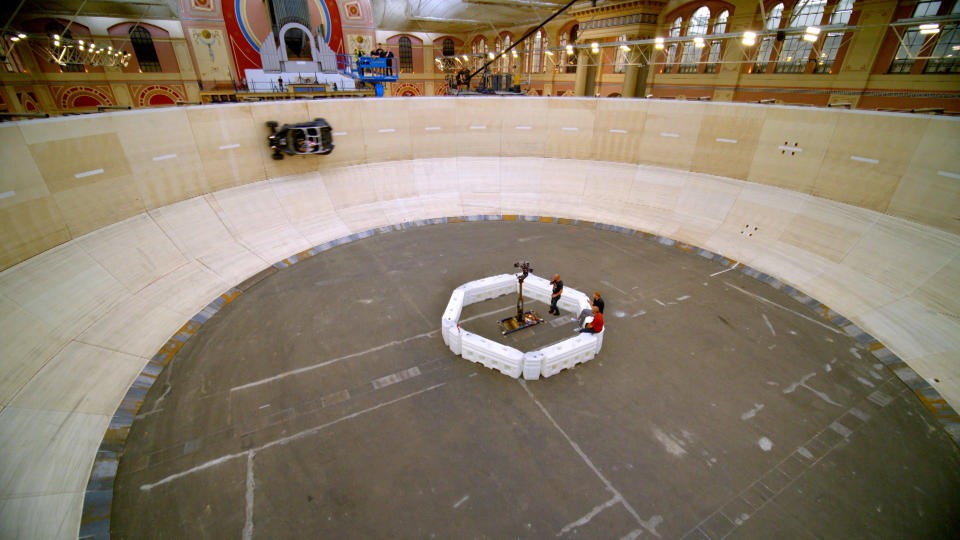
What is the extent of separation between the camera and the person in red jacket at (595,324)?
814 centimetres

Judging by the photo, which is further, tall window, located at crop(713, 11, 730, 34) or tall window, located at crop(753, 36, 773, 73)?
tall window, located at crop(713, 11, 730, 34)

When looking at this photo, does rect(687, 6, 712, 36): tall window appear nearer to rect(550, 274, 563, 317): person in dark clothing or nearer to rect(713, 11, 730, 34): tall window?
rect(713, 11, 730, 34): tall window

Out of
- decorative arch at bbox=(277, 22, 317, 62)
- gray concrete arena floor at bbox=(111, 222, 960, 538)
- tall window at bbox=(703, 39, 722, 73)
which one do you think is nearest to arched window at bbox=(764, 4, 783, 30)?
tall window at bbox=(703, 39, 722, 73)

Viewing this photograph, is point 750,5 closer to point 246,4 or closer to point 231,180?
point 231,180

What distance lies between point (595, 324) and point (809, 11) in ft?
69.4

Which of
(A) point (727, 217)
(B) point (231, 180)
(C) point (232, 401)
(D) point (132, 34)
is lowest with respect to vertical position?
(C) point (232, 401)

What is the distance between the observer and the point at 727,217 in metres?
14.0

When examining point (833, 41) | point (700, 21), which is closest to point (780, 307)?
point (833, 41)

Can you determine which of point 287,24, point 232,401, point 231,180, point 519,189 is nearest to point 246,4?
point 287,24

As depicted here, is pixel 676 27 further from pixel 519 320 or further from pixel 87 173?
pixel 87 173

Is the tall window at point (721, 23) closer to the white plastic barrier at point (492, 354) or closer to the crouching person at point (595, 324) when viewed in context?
the crouching person at point (595, 324)

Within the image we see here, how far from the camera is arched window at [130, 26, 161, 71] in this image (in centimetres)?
2905

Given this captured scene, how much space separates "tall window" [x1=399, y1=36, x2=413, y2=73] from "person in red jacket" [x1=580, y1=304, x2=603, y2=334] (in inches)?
1677

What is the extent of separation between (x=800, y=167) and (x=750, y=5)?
39.4ft
